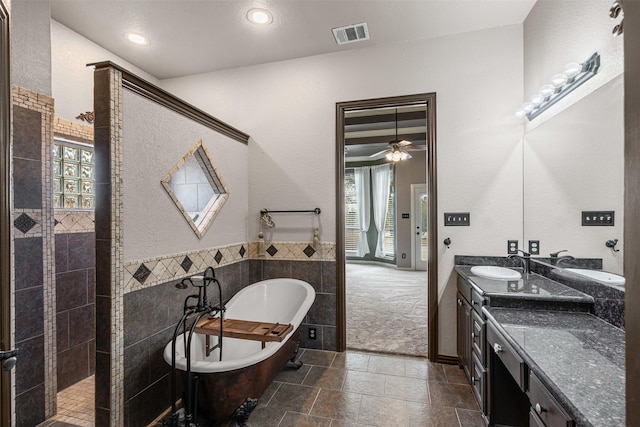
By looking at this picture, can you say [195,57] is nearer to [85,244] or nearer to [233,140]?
[233,140]

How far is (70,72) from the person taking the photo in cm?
258

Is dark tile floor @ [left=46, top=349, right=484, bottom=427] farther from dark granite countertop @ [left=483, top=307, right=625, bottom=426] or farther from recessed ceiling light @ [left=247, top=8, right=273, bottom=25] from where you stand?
recessed ceiling light @ [left=247, top=8, right=273, bottom=25]

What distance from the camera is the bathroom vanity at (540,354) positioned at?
0.95m

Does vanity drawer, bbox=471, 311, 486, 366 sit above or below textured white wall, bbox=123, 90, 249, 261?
below

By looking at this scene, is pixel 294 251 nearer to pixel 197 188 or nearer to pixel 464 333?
pixel 197 188

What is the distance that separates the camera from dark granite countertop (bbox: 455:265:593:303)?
1.71 metres

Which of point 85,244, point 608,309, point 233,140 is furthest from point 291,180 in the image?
point 608,309

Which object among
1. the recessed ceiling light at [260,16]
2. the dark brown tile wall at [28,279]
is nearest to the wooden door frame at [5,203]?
the dark brown tile wall at [28,279]

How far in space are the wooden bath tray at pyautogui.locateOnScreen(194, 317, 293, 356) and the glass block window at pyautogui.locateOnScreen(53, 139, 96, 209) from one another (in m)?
1.48

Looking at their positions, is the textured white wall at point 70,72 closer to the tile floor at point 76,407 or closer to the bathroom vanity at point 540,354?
the tile floor at point 76,407

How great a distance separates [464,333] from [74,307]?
10.5 feet

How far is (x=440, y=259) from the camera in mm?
2811

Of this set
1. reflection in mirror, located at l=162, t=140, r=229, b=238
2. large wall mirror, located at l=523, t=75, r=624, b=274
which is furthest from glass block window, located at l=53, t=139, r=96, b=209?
large wall mirror, located at l=523, t=75, r=624, b=274

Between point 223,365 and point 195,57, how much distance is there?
9.92ft
